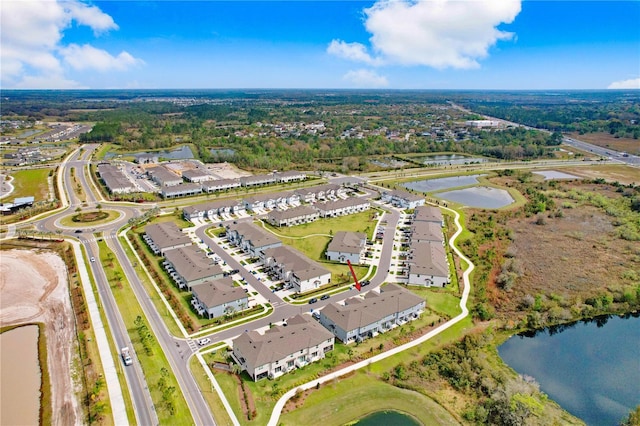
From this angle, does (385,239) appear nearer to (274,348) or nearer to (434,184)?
(274,348)

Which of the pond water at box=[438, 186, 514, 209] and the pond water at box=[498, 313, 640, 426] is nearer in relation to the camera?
the pond water at box=[498, 313, 640, 426]

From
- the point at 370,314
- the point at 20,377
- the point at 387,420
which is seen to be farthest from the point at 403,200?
the point at 20,377

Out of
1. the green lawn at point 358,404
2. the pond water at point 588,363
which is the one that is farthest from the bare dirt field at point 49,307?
the pond water at point 588,363

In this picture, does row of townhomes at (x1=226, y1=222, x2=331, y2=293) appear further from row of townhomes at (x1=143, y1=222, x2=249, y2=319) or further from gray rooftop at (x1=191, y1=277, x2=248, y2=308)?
gray rooftop at (x1=191, y1=277, x2=248, y2=308)

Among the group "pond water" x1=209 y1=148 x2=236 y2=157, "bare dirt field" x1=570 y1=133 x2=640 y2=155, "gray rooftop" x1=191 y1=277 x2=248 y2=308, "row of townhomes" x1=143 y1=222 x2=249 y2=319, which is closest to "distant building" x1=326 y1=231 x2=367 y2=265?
"row of townhomes" x1=143 y1=222 x2=249 y2=319

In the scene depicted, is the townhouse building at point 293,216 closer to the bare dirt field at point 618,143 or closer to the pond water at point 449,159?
the pond water at point 449,159

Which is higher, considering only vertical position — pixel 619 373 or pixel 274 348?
pixel 274 348

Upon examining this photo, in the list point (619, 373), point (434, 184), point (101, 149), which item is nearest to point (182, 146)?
point (101, 149)
